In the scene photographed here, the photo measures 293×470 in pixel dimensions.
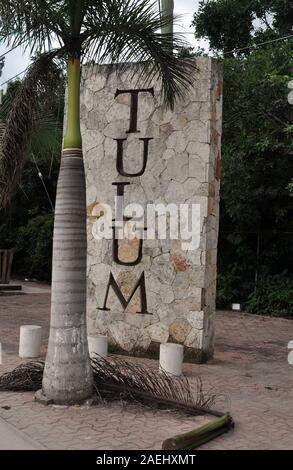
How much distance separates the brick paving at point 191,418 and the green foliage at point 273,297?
14.5 ft

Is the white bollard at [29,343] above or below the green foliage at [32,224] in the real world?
below

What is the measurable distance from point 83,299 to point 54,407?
104 cm

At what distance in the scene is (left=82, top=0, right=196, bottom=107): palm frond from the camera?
18.2 ft

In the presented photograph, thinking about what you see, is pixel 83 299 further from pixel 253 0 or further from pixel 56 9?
pixel 253 0

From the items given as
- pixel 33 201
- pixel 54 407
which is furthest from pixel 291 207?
pixel 33 201

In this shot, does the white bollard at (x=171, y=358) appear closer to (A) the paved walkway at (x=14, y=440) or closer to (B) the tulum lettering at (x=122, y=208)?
(B) the tulum lettering at (x=122, y=208)

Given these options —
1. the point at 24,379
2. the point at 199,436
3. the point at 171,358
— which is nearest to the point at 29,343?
the point at 24,379

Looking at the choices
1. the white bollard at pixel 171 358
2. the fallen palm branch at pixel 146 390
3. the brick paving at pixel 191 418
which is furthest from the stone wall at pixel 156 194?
the fallen palm branch at pixel 146 390

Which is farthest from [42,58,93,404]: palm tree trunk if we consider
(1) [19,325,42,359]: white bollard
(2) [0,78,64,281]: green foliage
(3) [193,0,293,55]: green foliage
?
(2) [0,78,64,281]: green foliage

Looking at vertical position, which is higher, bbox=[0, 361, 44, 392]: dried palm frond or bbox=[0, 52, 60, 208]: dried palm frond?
bbox=[0, 52, 60, 208]: dried palm frond

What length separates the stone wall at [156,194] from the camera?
7910 mm

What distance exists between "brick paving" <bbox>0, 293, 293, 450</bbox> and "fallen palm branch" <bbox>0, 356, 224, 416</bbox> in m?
0.10

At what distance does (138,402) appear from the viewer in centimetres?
555

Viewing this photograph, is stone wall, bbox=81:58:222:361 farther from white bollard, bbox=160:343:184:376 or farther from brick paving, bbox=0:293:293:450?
white bollard, bbox=160:343:184:376
